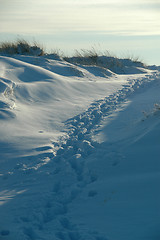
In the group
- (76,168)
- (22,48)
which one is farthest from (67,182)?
(22,48)

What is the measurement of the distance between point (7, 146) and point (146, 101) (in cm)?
330

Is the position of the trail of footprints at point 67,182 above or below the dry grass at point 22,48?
below

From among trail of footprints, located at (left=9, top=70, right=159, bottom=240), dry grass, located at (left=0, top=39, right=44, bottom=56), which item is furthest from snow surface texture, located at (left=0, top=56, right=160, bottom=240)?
dry grass, located at (left=0, top=39, right=44, bottom=56)

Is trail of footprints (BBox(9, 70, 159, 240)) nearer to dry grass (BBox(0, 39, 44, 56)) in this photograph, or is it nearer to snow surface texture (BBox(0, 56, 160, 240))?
snow surface texture (BBox(0, 56, 160, 240))

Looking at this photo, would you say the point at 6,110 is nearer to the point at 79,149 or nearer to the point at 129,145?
the point at 79,149

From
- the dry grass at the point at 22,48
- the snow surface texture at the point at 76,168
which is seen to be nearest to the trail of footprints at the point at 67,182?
the snow surface texture at the point at 76,168

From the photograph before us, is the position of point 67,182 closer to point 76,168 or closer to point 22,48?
point 76,168

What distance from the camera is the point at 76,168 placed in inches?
131

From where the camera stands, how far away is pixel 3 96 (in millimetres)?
5418

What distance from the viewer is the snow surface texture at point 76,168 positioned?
236 cm

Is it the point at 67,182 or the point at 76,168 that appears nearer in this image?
the point at 67,182

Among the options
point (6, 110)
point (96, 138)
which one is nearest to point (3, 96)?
point (6, 110)

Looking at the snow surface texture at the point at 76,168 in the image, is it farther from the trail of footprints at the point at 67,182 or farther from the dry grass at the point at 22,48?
the dry grass at the point at 22,48

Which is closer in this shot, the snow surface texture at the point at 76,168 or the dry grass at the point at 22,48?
the snow surface texture at the point at 76,168
